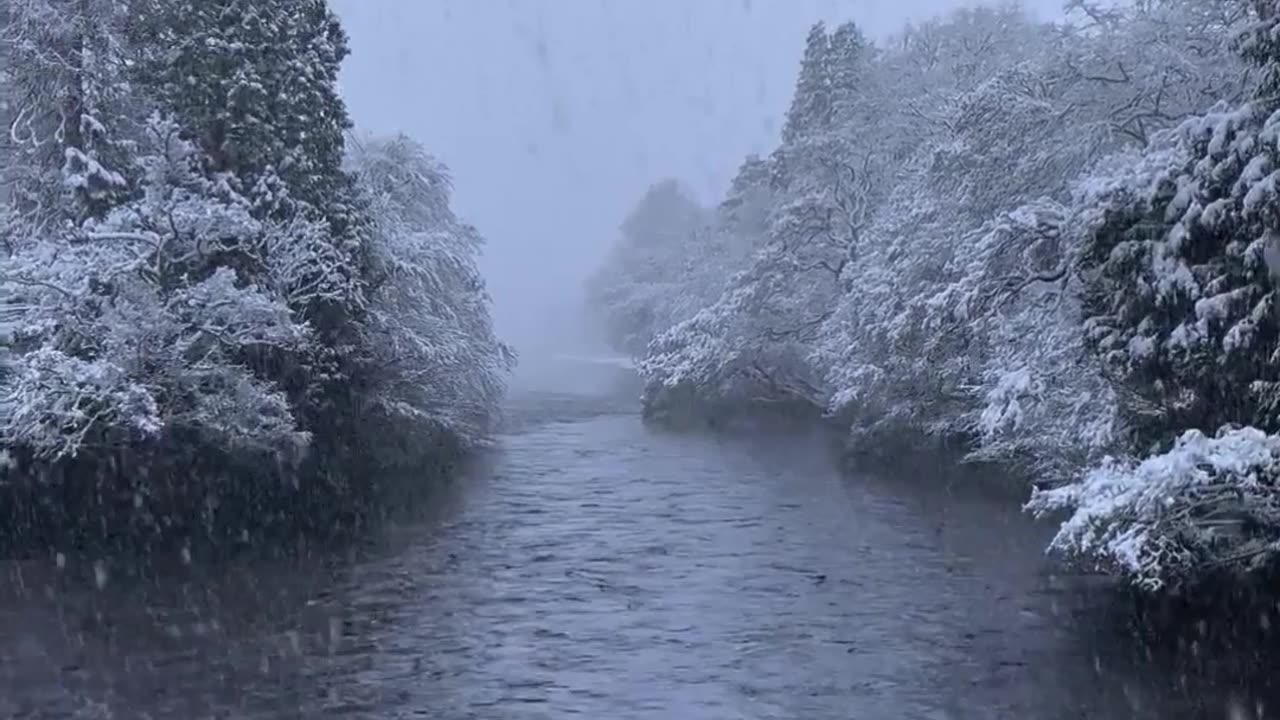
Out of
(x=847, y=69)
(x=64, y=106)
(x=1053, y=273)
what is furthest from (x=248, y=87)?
(x=847, y=69)

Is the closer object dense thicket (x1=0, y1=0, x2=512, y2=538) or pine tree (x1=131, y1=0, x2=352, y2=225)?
dense thicket (x1=0, y1=0, x2=512, y2=538)

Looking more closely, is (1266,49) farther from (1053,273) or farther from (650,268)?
(650,268)

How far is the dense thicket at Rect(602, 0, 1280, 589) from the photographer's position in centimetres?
1394

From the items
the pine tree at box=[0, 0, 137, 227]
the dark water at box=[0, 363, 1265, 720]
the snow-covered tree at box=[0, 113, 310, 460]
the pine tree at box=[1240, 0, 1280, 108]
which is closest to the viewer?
the dark water at box=[0, 363, 1265, 720]

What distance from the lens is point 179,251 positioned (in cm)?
2520

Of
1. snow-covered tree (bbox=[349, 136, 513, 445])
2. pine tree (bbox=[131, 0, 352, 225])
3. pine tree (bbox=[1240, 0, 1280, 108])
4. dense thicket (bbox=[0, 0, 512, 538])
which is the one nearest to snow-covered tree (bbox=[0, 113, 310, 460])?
dense thicket (bbox=[0, 0, 512, 538])

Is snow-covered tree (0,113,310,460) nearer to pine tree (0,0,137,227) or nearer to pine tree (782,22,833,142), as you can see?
pine tree (0,0,137,227)

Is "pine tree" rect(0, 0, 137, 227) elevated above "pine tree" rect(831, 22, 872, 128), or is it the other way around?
"pine tree" rect(831, 22, 872, 128)

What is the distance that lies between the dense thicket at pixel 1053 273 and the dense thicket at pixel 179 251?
12.8 m

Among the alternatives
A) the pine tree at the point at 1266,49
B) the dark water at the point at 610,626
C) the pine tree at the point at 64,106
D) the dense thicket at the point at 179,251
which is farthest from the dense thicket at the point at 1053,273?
the pine tree at the point at 64,106

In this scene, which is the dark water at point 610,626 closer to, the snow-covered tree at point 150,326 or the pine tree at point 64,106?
the snow-covered tree at point 150,326

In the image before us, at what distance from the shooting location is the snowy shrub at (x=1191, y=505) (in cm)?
1277

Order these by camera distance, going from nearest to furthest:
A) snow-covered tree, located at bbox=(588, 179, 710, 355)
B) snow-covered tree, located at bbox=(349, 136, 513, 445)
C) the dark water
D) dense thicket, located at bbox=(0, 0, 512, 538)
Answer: the dark water
dense thicket, located at bbox=(0, 0, 512, 538)
snow-covered tree, located at bbox=(349, 136, 513, 445)
snow-covered tree, located at bbox=(588, 179, 710, 355)

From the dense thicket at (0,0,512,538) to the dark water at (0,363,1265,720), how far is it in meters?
3.58
